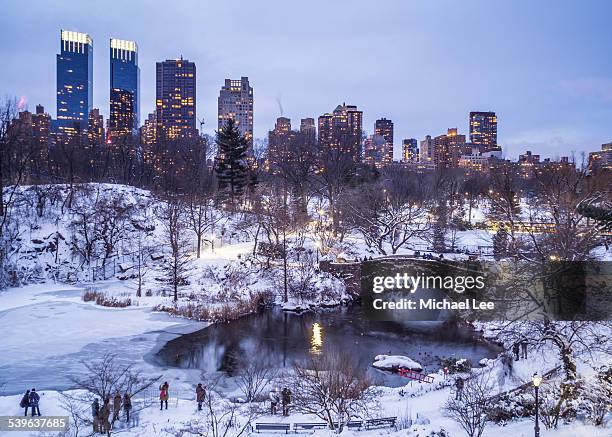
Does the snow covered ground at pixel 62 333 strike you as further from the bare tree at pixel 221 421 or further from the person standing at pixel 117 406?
the bare tree at pixel 221 421

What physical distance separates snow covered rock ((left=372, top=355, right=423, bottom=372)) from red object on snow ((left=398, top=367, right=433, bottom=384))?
22 cm

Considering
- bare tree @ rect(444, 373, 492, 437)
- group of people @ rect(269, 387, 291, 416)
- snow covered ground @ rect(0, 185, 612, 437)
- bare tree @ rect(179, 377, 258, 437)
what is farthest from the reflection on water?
bare tree @ rect(444, 373, 492, 437)

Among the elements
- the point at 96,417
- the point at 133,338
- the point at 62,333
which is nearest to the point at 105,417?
the point at 96,417

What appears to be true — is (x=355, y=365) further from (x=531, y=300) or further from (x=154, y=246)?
(x=154, y=246)

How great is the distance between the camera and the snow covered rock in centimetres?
2377

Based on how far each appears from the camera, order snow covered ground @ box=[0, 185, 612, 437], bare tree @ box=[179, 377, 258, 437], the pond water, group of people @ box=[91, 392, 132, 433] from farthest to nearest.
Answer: the pond water, snow covered ground @ box=[0, 185, 612, 437], group of people @ box=[91, 392, 132, 433], bare tree @ box=[179, 377, 258, 437]

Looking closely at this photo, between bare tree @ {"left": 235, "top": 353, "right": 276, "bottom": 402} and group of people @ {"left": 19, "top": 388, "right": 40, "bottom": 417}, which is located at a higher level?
group of people @ {"left": 19, "top": 388, "right": 40, "bottom": 417}

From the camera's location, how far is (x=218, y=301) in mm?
36344

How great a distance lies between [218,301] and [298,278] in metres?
Result: 7.09

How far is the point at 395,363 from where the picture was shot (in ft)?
78.7

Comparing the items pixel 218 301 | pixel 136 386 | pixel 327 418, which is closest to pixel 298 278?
pixel 218 301

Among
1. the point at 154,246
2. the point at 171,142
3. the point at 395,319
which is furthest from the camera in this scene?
the point at 171,142

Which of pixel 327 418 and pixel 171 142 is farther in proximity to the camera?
pixel 171 142

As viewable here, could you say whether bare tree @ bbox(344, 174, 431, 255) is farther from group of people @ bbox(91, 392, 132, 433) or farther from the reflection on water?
group of people @ bbox(91, 392, 132, 433)
